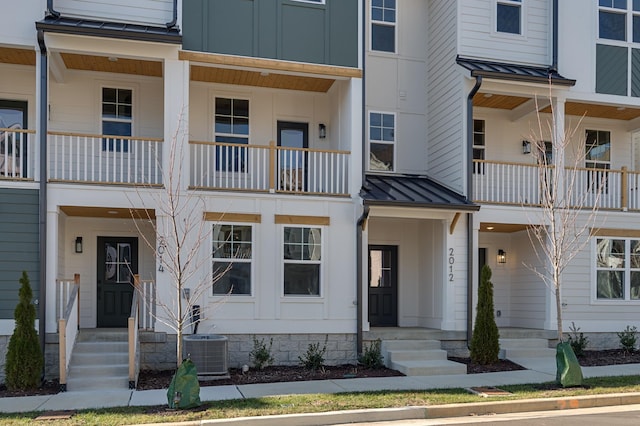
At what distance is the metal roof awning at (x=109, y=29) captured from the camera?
1193 cm

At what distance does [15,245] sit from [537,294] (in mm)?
12173

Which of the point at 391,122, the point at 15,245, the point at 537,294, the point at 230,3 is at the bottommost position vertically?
the point at 537,294

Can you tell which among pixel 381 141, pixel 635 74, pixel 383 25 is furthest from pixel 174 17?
pixel 635 74

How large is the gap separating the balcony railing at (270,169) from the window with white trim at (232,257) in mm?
941

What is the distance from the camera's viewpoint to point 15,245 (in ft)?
39.5

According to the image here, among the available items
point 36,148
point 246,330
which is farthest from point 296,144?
point 36,148

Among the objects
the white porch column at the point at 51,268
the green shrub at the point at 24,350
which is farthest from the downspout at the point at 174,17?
the green shrub at the point at 24,350

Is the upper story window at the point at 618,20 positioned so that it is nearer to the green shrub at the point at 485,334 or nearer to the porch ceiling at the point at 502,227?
the porch ceiling at the point at 502,227

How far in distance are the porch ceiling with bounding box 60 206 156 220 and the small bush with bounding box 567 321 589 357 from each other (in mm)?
10055

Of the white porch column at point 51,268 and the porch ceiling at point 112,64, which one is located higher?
the porch ceiling at point 112,64

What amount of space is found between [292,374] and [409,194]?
16.3 feet

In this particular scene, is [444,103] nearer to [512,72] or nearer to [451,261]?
[512,72]

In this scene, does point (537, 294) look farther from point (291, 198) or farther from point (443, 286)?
point (291, 198)

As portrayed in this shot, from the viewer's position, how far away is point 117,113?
14375 millimetres
